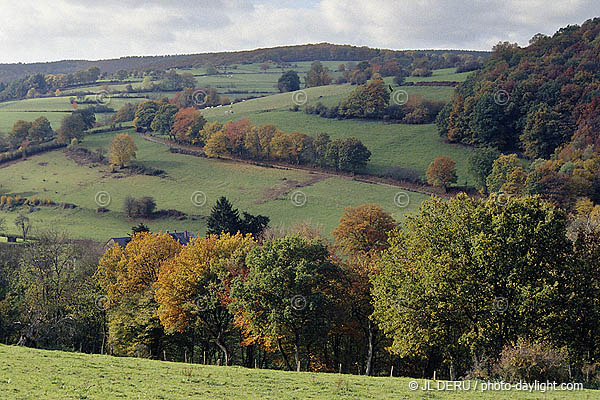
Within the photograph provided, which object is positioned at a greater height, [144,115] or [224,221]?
[144,115]

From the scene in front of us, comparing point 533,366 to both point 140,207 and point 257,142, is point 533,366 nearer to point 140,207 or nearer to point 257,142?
point 140,207

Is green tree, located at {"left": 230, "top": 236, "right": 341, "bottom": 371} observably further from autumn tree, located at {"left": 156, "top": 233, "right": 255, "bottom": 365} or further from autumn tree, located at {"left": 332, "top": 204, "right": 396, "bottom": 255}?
autumn tree, located at {"left": 332, "top": 204, "right": 396, "bottom": 255}

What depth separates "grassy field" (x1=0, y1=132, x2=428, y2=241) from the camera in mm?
93438

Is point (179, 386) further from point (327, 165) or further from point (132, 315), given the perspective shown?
point (327, 165)

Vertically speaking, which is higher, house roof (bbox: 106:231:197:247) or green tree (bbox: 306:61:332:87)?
green tree (bbox: 306:61:332:87)

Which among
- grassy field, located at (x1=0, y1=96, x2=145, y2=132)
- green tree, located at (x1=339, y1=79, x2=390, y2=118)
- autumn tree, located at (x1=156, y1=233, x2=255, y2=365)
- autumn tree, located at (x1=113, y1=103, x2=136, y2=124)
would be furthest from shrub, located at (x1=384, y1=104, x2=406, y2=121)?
autumn tree, located at (x1=156, y1=233, x2=255, y2=365)

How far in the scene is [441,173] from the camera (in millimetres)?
101750

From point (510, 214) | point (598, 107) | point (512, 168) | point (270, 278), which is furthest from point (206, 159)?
point (510, 214)

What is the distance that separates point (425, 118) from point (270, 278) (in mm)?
103295

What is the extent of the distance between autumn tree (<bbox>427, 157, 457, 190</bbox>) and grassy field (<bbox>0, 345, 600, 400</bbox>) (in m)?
76.0

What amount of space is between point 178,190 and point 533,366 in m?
88.0

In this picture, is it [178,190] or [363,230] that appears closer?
[363,230]

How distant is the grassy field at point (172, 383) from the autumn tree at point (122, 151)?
96217 mm

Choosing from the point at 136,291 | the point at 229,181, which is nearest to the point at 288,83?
the point at 229,181
